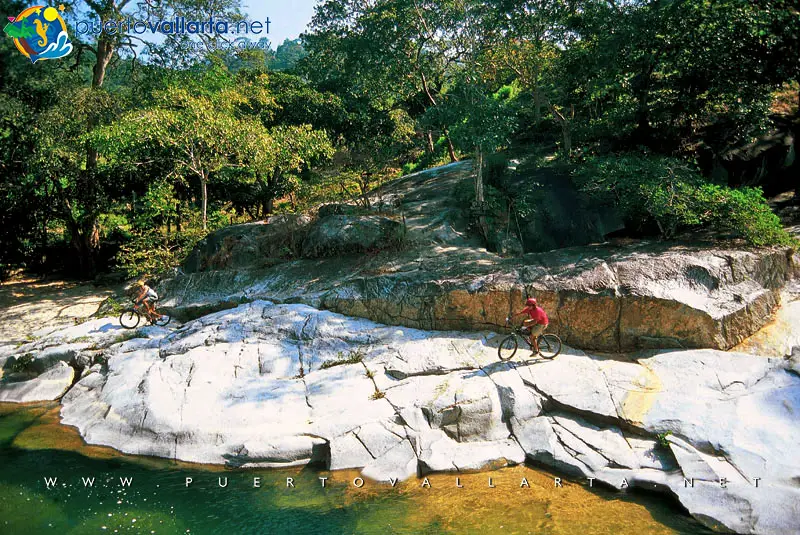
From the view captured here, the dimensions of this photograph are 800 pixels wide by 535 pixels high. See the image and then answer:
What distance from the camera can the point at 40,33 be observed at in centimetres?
1866

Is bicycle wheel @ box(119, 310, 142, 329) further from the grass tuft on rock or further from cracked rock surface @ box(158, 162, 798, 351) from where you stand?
the grass tuft on rock

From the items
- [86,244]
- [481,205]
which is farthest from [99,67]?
[481,205]

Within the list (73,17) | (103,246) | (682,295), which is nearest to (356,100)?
(73,17)

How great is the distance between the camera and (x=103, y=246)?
2308 cm

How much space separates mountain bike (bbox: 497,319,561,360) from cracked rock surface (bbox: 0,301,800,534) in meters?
0.21

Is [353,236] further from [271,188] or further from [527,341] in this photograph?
[271,188]

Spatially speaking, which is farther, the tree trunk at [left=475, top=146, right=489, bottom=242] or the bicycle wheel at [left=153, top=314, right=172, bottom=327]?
the tree trunk at [left=475, top=146, right=489, bottom=242]

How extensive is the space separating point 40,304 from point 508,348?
16751 millimetres

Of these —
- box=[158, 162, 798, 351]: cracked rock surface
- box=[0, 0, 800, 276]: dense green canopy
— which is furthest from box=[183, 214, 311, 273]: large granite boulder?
box=[0, 0, 800, 276]: dense green canopy

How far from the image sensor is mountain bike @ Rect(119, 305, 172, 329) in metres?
14.5

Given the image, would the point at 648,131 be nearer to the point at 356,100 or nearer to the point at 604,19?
the point at 604,19

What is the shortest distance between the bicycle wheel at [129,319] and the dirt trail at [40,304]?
7.57 ft

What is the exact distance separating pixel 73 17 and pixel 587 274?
2187 cm

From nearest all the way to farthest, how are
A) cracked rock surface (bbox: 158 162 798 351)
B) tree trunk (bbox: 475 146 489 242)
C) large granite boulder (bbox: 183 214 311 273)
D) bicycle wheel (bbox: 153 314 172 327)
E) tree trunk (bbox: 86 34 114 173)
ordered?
cracked rock surface (bbox: 158 162 798 351) < bicycle wheel (bbox: 153 314 172 327) < tree trunk (bbox: 475 146 489 242) < large granite boulder (bbox: 183 214 311 273) < tree trunk (bbox: 86 34 114 173)
